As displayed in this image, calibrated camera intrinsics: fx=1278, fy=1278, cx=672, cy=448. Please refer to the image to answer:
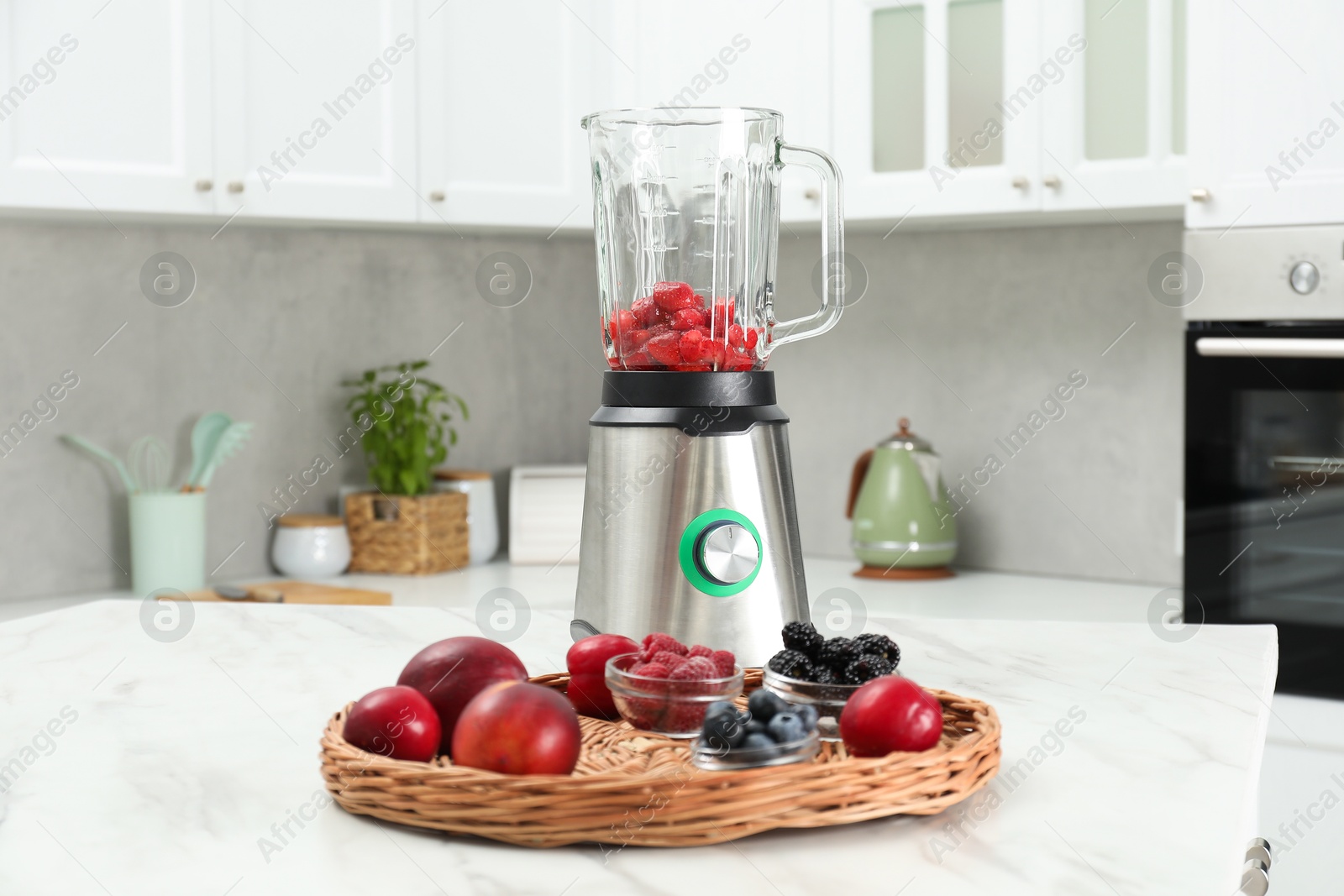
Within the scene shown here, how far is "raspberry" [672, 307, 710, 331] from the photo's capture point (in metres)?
0.98

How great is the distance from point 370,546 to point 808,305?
3.41 ft

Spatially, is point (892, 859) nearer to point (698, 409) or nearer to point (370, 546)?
point (698, 409)

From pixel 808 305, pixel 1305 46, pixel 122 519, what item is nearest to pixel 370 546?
pixel 122 519

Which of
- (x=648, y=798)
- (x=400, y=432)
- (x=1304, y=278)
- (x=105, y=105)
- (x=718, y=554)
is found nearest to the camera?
(x=648, y=798)

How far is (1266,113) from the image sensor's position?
174 centimetres

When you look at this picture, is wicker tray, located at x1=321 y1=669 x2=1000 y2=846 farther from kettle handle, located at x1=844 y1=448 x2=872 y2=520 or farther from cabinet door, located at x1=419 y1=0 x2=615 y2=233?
kettle handle, located at x1=844 y1=448 x2=872 y2=520

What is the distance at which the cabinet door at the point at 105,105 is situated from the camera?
72.1 inches

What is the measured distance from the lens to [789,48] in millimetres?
2211

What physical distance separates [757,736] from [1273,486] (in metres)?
1.37

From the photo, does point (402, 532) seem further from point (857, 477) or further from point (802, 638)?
point (802, 638)

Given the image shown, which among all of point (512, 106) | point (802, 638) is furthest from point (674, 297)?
point (512, 106)

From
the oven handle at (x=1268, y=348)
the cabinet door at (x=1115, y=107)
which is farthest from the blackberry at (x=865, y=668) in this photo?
the cabinet door at (x=1115, y=107)

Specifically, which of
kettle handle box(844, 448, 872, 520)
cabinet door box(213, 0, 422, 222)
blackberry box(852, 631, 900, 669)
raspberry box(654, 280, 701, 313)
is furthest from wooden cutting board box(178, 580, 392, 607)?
blackberry box(852, 631, 900, 669)

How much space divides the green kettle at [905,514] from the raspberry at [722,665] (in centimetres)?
164
